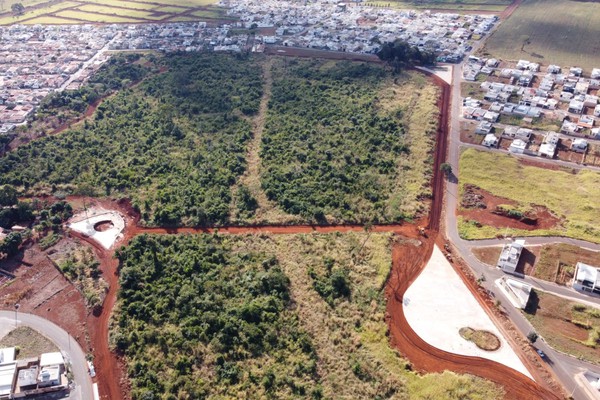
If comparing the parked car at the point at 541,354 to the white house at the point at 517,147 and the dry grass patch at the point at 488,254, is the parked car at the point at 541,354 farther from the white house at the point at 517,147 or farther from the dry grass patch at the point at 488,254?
the white house at the point at 517,147

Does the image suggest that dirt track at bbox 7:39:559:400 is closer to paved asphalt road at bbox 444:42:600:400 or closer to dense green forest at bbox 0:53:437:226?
paved asphalt road at bbox 444:42:600:400

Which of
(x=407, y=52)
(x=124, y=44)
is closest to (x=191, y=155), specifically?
(x=407, y=52)

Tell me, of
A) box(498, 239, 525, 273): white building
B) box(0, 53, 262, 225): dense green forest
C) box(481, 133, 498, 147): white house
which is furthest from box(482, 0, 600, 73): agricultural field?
box(498, 239, 525, 273): white building

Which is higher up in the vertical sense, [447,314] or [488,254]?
[488,254]

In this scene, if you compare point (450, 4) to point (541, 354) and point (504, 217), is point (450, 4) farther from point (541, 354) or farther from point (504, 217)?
point (541, 354)

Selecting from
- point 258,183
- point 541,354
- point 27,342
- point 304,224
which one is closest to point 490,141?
point 304,224

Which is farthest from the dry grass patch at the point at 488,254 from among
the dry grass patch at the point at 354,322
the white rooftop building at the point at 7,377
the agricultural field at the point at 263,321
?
the white rooftop building at the point at 7,377
